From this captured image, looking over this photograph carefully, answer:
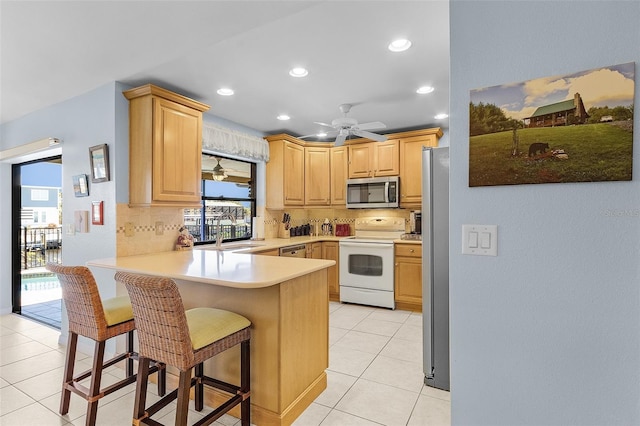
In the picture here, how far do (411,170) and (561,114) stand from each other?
3407 mm

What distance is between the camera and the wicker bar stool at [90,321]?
75.3 inches

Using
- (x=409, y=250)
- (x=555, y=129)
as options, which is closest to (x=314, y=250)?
(x=409, y=250)

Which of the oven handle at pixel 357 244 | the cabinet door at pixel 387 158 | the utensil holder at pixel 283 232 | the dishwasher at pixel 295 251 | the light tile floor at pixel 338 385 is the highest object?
the cabinet door at pixel 387 158

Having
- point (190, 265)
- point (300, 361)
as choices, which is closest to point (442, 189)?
point (300, 361)

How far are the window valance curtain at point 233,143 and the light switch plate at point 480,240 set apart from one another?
129 inches

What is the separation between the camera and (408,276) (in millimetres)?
4180

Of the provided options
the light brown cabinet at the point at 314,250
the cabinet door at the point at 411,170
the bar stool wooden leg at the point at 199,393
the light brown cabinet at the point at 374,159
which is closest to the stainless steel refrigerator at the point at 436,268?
the bar stool wooden leg at the point at 199,393

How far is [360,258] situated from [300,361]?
8.13ft

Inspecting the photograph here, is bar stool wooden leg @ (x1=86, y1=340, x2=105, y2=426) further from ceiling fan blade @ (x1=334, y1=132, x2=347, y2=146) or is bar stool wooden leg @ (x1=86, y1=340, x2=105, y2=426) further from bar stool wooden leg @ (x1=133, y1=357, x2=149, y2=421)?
ceiling fan blade @ (x1=334, y1=132, x2=347, y2=146)

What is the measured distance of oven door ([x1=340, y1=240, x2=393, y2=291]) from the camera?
427 centimetres

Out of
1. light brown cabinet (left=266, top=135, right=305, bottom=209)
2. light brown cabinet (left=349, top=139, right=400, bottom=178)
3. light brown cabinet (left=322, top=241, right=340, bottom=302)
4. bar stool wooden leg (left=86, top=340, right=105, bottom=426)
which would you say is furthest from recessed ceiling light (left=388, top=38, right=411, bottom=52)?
light brown cabinet (left=322, top=241, right=340, bottom=302)

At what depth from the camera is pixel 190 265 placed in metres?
2.34

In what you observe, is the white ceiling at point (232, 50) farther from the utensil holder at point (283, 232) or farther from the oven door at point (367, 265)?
the utensil holder at point (283, 232)

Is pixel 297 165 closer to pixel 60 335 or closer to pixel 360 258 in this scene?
pixel 360 258
